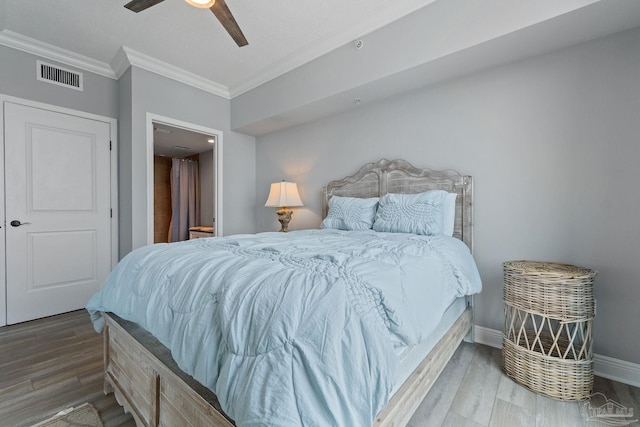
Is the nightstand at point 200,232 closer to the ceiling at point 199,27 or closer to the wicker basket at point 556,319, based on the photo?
the ceiling at point 199,27

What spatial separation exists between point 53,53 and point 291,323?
378cm

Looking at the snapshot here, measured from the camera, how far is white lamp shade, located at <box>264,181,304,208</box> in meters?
3.38

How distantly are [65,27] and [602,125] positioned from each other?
428 centimetres

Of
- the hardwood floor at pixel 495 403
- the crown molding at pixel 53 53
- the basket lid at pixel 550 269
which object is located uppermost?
the crown molding at pixel 53 53

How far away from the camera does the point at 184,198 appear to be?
587cm

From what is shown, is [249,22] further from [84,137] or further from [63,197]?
[63,197]

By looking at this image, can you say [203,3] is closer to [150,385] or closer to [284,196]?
[284,196]

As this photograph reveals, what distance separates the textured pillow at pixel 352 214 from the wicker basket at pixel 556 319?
3.78 feet

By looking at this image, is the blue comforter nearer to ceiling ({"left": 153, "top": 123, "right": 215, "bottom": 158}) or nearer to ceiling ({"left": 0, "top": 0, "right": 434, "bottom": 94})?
ceiling ({"left": 0, "top": 0, "right": 434, "bottom": 94})

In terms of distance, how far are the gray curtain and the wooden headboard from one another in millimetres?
3720

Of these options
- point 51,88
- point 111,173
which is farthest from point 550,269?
point 51,88

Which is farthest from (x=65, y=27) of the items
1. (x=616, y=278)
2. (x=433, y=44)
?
(x=616, y=278)

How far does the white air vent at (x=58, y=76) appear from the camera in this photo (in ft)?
9.25

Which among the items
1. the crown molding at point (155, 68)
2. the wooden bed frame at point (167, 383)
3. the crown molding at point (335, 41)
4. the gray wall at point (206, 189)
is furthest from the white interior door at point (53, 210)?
the gray wall at point (206, 189)
